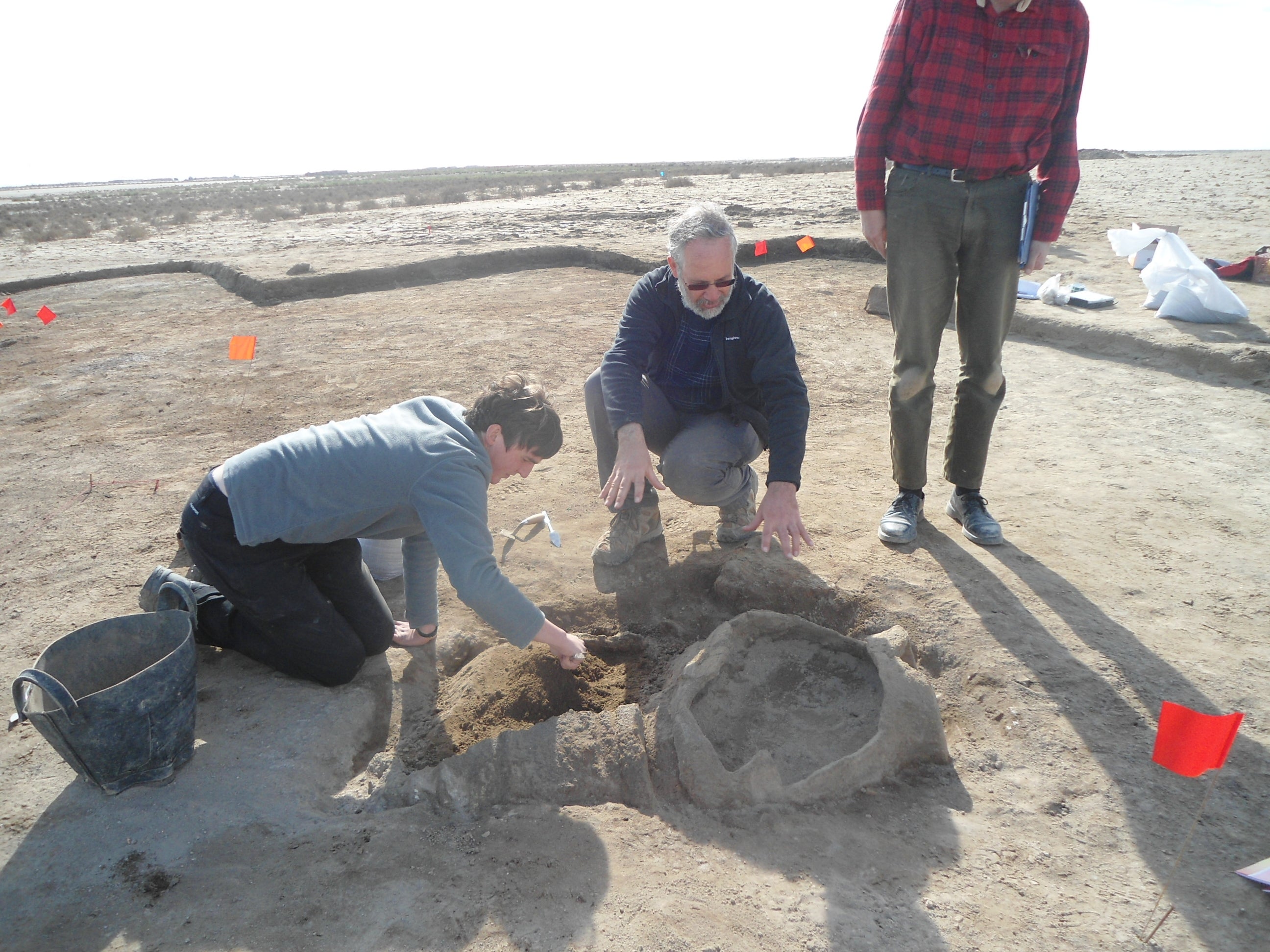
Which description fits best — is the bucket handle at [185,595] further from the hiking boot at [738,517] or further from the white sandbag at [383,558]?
the hiking boot at [738,517]

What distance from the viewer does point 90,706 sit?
1.87 meters

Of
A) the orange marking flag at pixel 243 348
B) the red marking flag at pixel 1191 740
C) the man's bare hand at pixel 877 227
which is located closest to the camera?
the red marking flag at pixel 1191 740

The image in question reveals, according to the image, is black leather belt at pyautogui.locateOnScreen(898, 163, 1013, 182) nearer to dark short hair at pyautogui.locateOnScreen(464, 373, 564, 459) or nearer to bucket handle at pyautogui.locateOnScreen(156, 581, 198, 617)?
dark short hair at pyautogui.locateOnScreen(464, 373, 564, 459)

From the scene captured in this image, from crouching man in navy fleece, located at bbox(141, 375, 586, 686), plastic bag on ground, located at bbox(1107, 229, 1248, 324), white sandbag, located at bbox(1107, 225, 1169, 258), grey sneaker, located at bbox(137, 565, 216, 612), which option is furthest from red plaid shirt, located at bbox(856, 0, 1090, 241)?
white sandbag, located at bbox(1107, 225, 1169, 258)

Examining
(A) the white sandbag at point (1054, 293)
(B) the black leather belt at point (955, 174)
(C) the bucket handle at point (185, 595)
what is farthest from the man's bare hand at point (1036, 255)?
(A) the white sandbag at point (1054, 293)

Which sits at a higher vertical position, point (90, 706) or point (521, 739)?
point (90, 706)

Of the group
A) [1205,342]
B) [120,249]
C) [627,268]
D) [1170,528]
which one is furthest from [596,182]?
[1170,528]

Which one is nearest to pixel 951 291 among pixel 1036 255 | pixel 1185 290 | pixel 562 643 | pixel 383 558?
pixel 1036 255

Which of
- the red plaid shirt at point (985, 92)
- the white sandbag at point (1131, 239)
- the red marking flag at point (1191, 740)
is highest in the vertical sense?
the red plaid shirt at point (985, 92)

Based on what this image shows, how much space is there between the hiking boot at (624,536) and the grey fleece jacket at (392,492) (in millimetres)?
850

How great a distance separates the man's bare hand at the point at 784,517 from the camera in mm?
2418

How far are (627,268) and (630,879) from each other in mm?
7765

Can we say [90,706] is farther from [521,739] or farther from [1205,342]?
[1205,342]

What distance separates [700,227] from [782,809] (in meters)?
1.71
